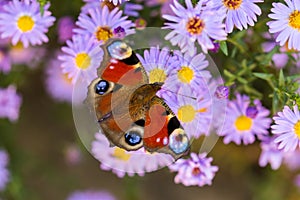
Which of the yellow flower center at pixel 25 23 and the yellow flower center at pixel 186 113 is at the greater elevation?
the yellow flower center at pixel 25 23

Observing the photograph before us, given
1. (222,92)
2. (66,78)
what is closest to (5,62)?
(66,78)

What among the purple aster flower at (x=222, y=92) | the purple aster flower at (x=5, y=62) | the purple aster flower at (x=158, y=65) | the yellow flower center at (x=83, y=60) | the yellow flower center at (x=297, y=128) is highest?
the purple aster flower at (x=5, y=62)

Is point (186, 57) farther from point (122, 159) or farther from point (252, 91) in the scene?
point (122, 159)

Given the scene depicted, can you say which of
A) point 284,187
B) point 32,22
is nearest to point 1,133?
point 32,22

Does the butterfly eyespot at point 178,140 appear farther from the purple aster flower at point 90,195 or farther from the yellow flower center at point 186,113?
the purple aster flower at point 90,195

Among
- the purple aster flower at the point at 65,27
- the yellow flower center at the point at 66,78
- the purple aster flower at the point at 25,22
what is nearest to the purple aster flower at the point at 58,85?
the yellow flower center at the point at 66,78

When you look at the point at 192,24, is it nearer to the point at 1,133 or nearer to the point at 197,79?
the point at 197,79
